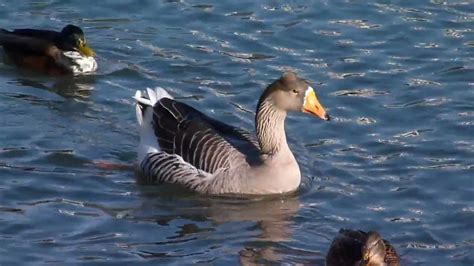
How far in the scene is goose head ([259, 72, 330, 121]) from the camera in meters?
14.2

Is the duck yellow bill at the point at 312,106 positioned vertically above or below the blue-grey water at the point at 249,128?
above

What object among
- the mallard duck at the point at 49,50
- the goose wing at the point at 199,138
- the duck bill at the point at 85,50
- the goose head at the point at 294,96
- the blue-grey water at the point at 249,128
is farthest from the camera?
the mallard duck at the point at 49,50

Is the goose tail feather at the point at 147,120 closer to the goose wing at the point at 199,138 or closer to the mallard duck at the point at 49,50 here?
the goose wing at the point at 199,138

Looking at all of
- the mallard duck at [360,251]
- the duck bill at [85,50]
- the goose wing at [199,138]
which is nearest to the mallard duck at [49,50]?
the duck bill at [85,50]

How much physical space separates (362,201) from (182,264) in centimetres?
243

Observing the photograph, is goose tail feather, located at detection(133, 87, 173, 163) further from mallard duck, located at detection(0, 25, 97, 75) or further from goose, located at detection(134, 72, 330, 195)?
mallard duck, located at detection(0, 25, 97, 75)

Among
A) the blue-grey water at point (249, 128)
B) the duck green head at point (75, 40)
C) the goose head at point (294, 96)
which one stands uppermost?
the goose head at point (294, 96)

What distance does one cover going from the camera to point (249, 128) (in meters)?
15.9

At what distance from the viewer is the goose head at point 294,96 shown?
14180 mm

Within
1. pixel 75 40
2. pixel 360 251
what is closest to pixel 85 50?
pixel 75 40

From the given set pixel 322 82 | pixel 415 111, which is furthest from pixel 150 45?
pixel 415 111

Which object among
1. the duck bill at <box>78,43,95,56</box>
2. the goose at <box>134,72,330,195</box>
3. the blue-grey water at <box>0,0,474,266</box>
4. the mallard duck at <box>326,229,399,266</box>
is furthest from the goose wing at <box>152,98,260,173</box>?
the duck bill at <box>78,43,95,56</box>

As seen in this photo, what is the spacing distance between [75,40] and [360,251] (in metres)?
6.85

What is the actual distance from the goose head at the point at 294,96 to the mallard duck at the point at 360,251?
2.31m
